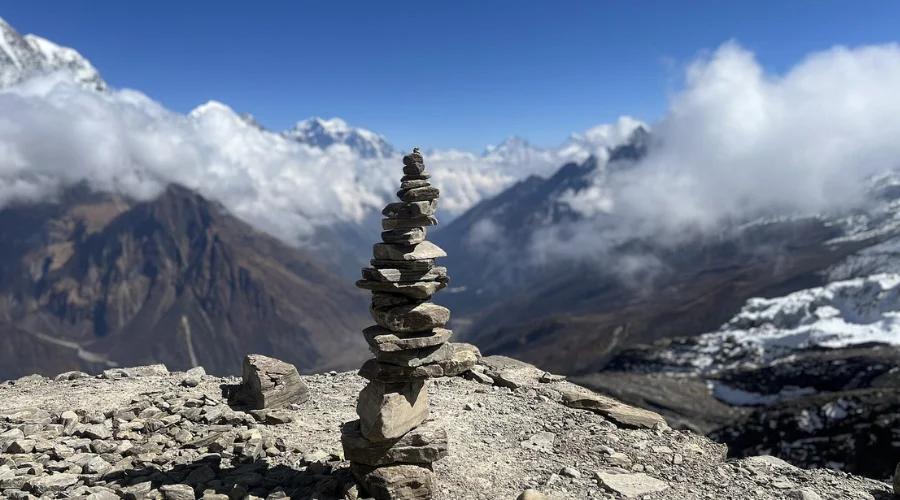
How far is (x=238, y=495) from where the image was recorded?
62.8ft

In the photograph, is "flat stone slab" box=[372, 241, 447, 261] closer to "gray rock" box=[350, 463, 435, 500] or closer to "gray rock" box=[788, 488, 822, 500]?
"gray rock" box=[350, 463, 435, 500]

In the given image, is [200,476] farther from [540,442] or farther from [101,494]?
[540,442]

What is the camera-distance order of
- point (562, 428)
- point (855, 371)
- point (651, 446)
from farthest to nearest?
point (855, 371) < point (562, 428) < point (651, 446)

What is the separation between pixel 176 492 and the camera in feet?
62.2

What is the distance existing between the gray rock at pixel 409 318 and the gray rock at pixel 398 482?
4.86 meters

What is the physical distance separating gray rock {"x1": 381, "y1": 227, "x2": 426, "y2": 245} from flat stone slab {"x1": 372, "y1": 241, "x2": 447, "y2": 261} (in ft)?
0.58

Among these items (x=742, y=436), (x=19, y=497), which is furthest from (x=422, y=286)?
(x=742, y=436)

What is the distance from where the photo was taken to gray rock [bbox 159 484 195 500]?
1889cm

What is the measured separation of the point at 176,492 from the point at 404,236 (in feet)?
37.6

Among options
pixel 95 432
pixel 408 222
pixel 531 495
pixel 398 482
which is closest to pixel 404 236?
pixel 408 222

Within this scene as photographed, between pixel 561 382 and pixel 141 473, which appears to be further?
pixel 561 382

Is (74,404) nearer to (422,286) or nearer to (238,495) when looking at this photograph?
(238,495)

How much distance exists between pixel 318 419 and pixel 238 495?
28.3ft

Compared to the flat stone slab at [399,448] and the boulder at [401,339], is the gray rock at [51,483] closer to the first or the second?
the flat stone slab at [399,448]
